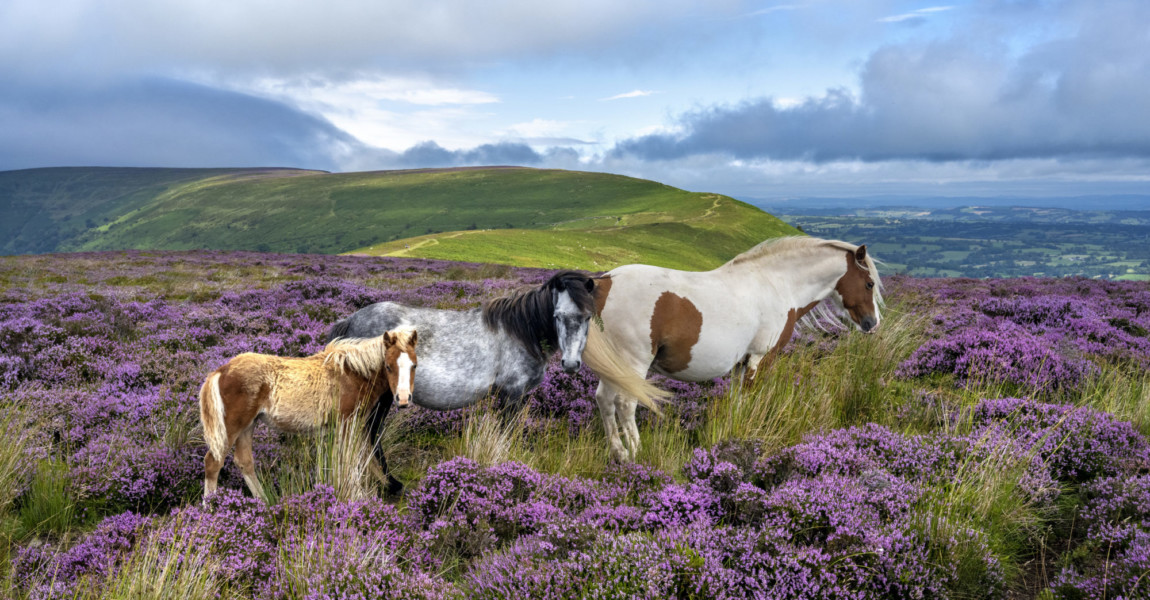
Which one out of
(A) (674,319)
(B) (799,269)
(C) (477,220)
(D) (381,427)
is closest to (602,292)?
(A) (674,319)

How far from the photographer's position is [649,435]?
240 inches

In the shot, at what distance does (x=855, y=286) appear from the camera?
6.84 m

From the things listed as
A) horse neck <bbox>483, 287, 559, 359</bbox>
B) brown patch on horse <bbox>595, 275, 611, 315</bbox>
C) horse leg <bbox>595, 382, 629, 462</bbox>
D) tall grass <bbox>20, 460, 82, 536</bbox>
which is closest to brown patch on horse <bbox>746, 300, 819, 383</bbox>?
horse leg <bbox>595, 382, 629, 462</bbox>

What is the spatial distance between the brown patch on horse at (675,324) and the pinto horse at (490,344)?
0.53 metres

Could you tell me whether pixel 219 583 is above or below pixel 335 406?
below

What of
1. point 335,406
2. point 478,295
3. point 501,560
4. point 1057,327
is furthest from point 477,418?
point 1057,327

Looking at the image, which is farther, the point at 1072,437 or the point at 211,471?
the point at 1072,437

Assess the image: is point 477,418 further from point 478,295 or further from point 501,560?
point 478,295

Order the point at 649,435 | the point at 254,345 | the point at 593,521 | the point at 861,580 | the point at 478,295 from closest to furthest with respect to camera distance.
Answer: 1. the point at 861,580
2. the point at 593,521
3. the point at 649,435
4. the point at 254,345
5. the point at 478,295

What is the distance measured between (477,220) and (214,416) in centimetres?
13886

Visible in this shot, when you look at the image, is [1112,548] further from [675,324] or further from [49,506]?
[49,506]

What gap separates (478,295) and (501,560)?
525 inches

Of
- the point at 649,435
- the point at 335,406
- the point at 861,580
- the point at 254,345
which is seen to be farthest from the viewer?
the point at 254,345

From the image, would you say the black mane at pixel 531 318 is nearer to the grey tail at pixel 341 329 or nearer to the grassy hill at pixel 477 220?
the grey tail at pixel 341 329
